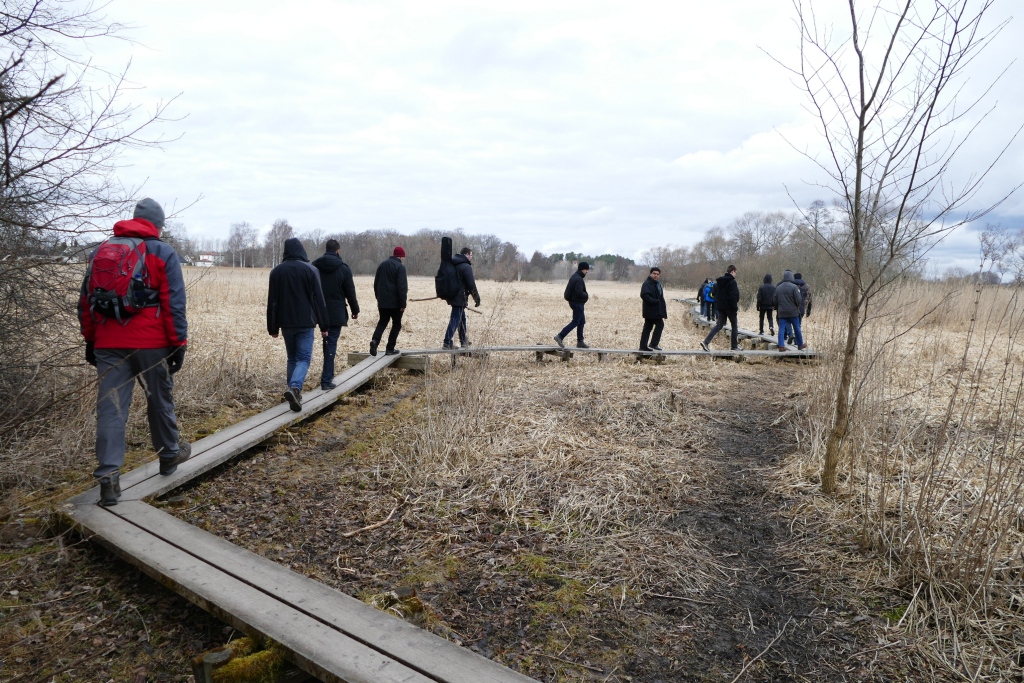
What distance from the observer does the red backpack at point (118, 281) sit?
371cm

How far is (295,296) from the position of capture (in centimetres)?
623

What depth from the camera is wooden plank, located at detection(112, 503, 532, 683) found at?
2.44 metres

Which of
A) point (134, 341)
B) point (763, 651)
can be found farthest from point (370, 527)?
point (763, 651)

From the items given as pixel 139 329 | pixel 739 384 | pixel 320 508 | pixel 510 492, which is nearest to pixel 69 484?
pixel 139 329

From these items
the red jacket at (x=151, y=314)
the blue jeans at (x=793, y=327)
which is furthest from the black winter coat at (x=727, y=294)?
the red jacket at (x=151, y=314)

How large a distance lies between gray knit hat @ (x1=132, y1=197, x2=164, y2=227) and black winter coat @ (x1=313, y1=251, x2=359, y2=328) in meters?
3.49

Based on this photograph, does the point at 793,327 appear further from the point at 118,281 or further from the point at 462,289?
the point at 118,281

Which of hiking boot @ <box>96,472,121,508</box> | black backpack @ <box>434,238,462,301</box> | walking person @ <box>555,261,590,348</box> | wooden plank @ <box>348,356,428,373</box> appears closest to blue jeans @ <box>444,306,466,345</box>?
black backpack @ <box>434,238,462,301</box>

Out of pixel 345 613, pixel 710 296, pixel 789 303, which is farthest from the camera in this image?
pixel 710 296

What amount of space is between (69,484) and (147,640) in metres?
2.11

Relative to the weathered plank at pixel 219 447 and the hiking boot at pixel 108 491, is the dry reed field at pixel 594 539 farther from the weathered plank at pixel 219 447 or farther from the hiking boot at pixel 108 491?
the hiking boot at pixel 108 491

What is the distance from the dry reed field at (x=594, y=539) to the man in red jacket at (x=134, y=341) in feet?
1.88

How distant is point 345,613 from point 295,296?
4.11 meters

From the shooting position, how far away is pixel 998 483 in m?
3.25
